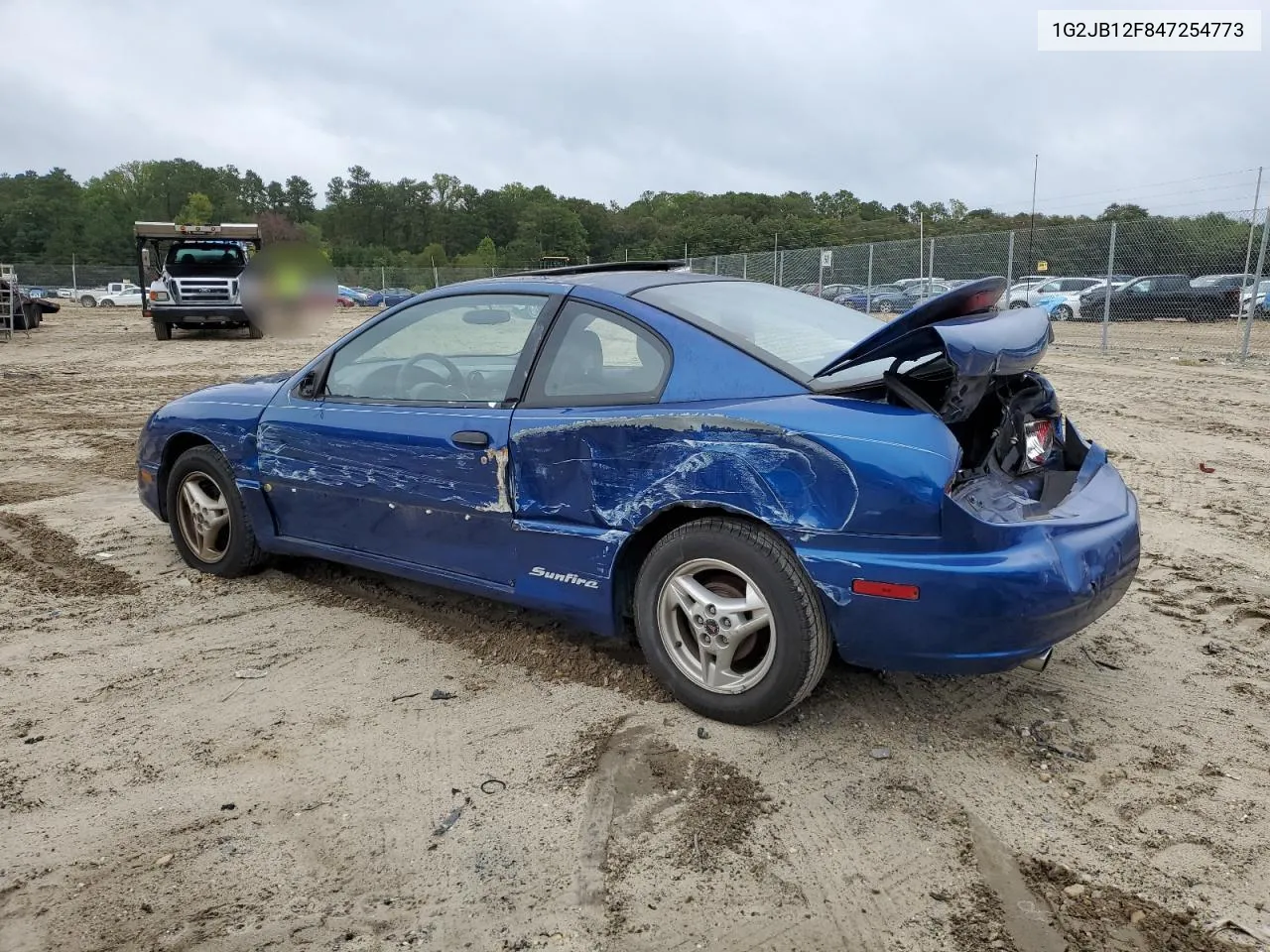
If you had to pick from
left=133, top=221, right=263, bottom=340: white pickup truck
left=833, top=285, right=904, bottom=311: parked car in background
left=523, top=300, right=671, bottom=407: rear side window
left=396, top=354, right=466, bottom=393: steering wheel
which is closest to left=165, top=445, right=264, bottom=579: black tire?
left=396, top=354, right=466, bottom=393: steering wheel

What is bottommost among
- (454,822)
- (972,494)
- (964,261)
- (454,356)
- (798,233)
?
(454,822)

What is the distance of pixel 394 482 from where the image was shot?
3.67 meters

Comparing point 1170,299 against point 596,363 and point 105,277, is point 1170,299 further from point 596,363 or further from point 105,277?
point 105,277

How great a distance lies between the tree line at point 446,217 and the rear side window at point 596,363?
4229cm

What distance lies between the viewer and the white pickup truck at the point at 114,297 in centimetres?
4377

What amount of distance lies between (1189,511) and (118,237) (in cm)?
6760

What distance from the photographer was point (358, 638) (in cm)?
382

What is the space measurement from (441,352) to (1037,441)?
2.37 m

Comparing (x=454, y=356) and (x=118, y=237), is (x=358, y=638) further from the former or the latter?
(x=118, y=237)

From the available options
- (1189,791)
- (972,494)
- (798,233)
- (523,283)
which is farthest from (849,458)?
(798,233)

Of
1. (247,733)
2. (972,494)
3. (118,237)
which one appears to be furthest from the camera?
(118,237)

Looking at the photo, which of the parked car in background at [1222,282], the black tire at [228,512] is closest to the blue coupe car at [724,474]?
the black tire at [228,512]

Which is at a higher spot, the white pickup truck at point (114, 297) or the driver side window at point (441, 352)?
the white pickup truck at point (114, 297)

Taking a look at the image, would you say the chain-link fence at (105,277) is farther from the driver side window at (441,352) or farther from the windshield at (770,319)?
the windshield at (770,319)
